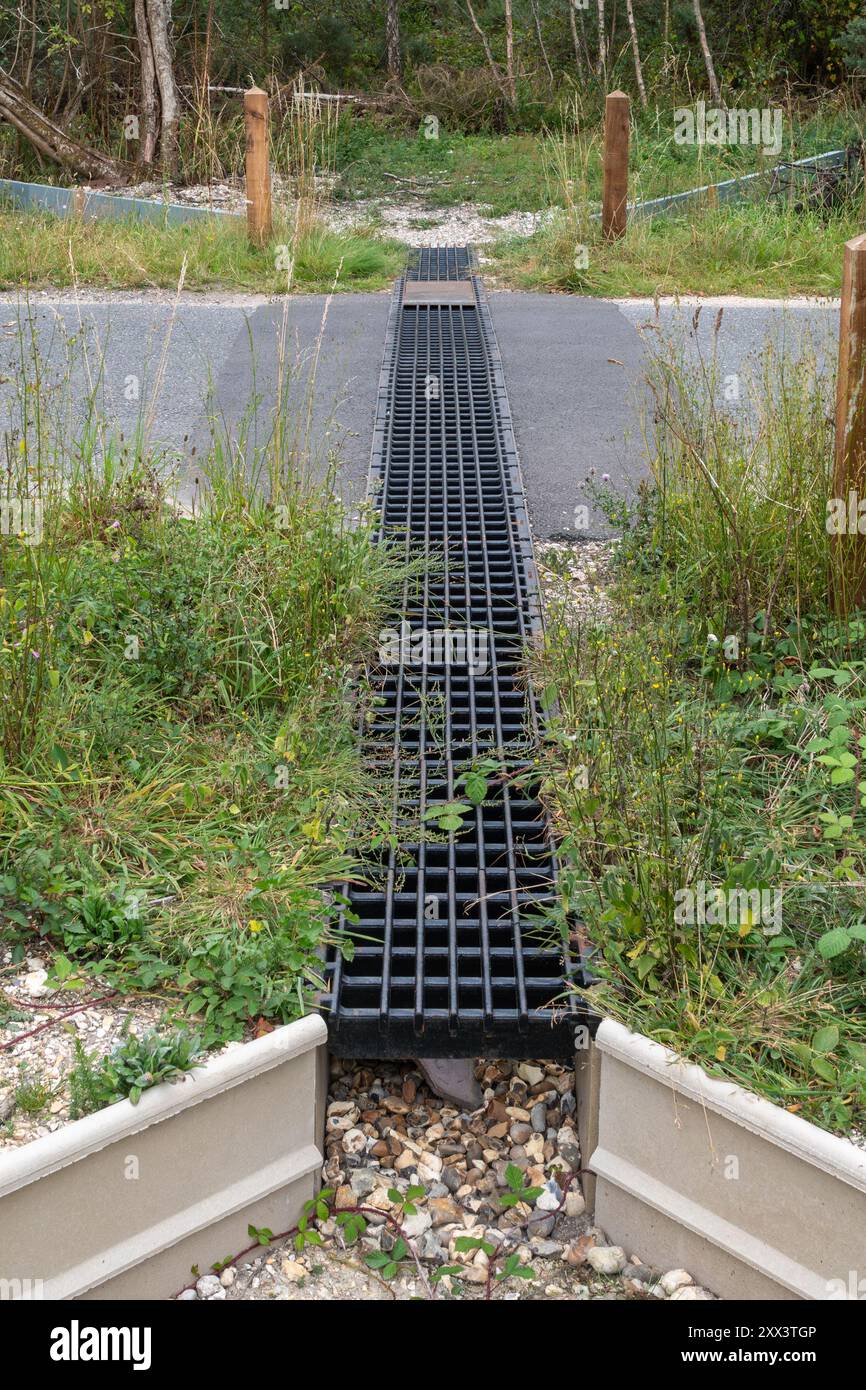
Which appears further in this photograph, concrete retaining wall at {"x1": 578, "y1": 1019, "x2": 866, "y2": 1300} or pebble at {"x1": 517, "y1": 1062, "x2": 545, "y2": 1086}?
pebble at {"x1": 517, "y1": 1062, "x2": 545, "y2": 1086}

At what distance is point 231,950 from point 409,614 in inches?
64.8

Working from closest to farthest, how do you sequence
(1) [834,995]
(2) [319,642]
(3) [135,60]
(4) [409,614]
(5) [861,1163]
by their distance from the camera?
(5) [861,1163]
(1) [834,995]
(2) [319,642]
(4) [409,614]
(3) [135,60]

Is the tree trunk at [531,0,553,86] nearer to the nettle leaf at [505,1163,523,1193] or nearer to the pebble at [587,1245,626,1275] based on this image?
the nettle leaf at [505,1163,523,1193]

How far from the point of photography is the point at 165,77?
440 inches

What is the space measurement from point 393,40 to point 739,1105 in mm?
15461

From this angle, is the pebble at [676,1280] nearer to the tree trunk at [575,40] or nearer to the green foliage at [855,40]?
the green foliage at [855,40]

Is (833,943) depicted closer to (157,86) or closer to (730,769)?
(730,769)

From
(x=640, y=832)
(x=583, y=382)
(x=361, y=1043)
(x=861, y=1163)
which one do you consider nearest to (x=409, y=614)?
(x=640, y=832)

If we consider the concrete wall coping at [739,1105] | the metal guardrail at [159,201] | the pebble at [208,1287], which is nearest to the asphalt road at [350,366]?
the metal guardrail at [159,201]

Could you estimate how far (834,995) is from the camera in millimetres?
2688

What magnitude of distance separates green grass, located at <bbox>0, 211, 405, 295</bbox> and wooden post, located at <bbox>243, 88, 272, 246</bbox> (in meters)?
0.25

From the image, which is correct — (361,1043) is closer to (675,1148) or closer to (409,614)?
(675,1148)

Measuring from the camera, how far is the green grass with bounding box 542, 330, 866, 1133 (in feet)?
8.55

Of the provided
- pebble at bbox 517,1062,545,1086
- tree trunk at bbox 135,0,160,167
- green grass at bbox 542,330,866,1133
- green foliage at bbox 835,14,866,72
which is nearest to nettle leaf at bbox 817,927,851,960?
green grass at bbox 542,330,866,1133
